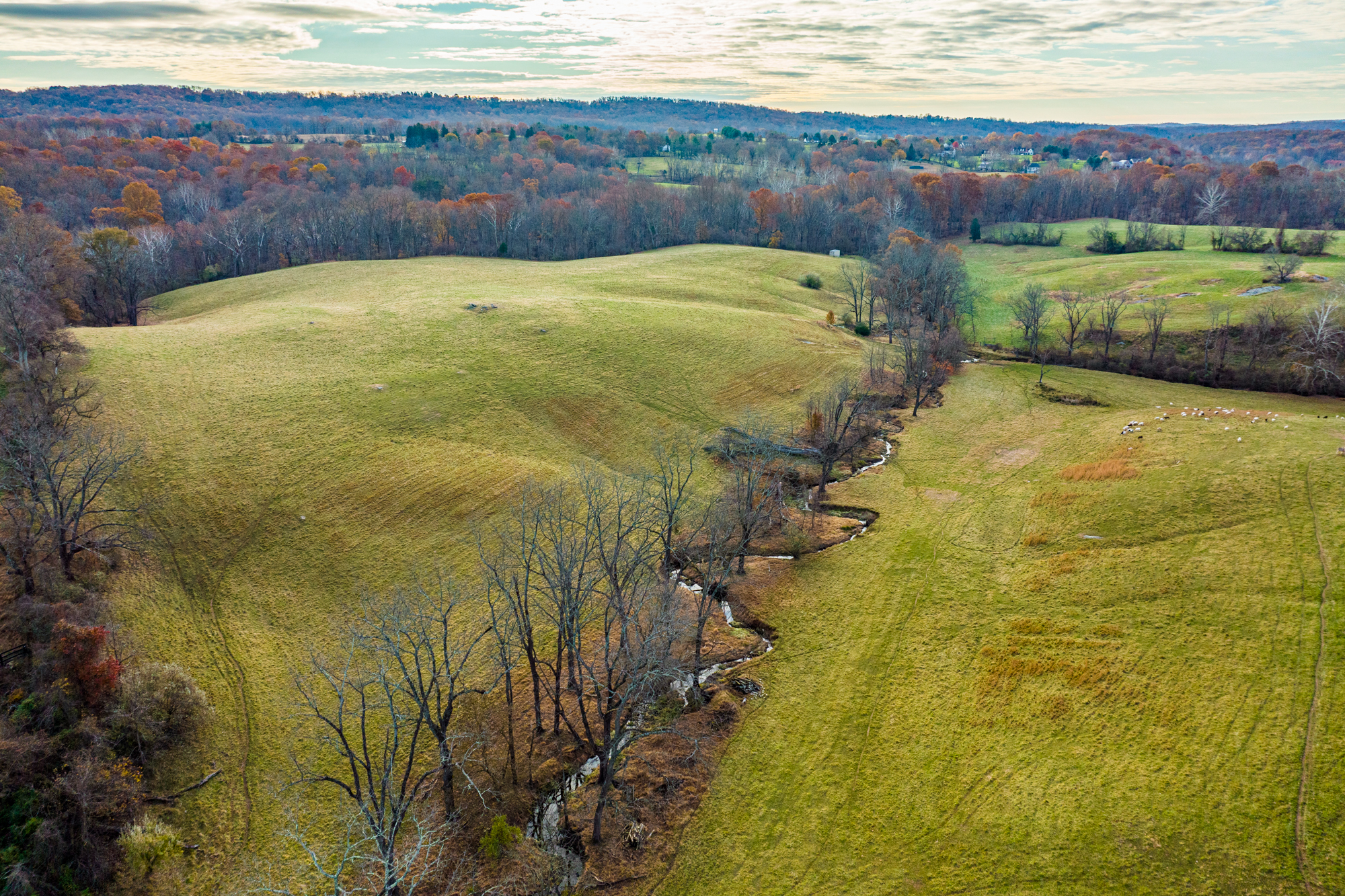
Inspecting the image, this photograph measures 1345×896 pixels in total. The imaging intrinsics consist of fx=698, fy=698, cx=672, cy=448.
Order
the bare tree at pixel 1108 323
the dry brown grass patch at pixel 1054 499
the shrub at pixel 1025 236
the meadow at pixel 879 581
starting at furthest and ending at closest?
the shrub at pixel 1025 236 → the bare tree at pixel 1108 323 → the dry brown grass patch at pixel 1054 499 → the meadow at pixel 879 581

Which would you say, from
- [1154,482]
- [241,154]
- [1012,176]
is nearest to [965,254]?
[1012,176]

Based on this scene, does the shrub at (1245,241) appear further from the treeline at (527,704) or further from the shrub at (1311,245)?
the treeline at (527,704)

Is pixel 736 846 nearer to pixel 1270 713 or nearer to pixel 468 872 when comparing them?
pixel 468 872

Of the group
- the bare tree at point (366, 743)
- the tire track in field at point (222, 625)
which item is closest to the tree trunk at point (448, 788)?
the bare tree at point (366, 743)

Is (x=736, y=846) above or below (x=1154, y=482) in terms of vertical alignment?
below

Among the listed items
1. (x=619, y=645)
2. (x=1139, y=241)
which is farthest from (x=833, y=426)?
(x=1139, y=241)

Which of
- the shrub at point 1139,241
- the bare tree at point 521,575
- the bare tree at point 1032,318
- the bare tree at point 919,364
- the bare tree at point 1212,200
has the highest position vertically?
the bare tree at point 1212,200

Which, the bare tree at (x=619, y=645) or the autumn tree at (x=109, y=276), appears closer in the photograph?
the bare tree at (x=619, y=645)
